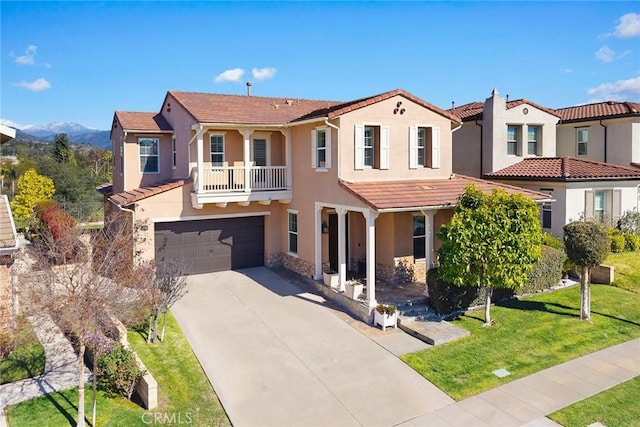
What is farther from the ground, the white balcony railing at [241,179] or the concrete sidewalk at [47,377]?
the white balcony railing at [241,179]

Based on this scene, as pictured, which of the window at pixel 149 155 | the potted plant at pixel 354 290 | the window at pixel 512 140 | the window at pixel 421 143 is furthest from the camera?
the window at pixel 512 140

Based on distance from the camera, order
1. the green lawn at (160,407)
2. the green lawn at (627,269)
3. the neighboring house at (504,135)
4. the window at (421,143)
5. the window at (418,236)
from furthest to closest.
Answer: the neighboring house at (504,135) < the window at (418,236) < the window at (421,143) < the green lawn at (627,269) < the green lawn at (160,407)

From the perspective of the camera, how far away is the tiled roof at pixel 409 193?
14.9 m

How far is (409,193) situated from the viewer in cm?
1597

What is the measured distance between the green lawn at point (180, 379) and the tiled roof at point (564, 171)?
16513 mm

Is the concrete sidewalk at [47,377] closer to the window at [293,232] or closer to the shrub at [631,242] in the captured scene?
the window at [293,232]

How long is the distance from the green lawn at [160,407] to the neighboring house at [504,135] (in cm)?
1865

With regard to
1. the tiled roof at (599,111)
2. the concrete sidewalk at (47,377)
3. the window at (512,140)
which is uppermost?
the tiled roof at (599,111)

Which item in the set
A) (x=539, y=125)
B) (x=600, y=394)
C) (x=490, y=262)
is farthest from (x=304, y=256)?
(x=539, y=125)

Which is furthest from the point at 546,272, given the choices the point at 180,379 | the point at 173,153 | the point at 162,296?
the point at 173,153

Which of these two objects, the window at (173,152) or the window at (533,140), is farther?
the window at (533,140)

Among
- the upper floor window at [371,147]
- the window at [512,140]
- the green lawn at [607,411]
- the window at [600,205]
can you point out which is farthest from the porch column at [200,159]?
the window at [600,205]

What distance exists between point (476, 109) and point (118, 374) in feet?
79.0

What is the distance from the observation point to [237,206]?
66.0ft
